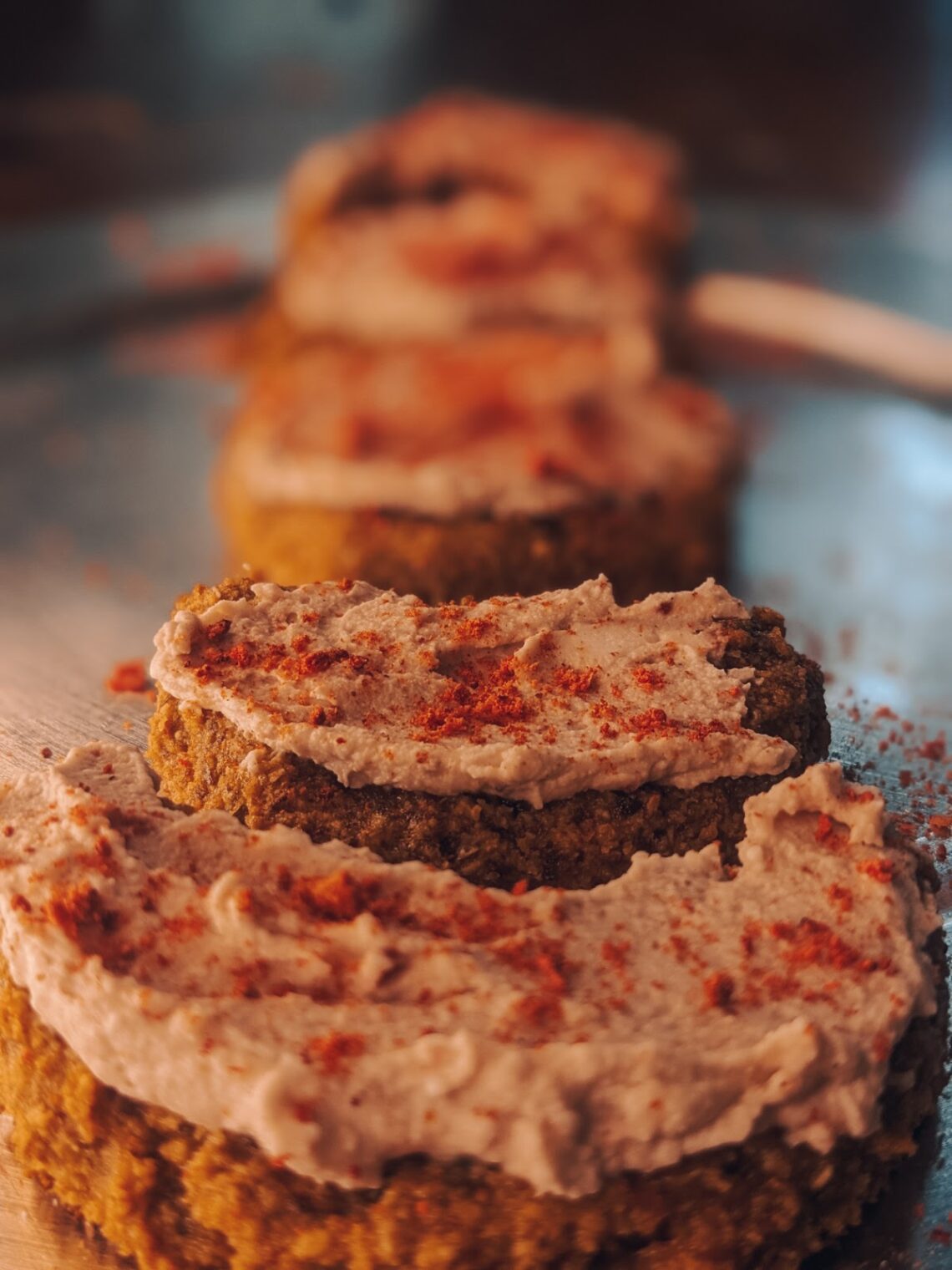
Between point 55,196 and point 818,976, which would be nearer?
point 818,976

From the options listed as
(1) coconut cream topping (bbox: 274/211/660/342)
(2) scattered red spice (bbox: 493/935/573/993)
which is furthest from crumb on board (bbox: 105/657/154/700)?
(1) coconut cream topping (bbox: 274/211/660/342)

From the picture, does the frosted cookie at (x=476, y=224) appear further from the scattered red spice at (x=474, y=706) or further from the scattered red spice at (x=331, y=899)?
the scattered red spice at (x=331, y=899)

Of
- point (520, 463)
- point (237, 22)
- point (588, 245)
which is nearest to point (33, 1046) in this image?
point (520, 463)

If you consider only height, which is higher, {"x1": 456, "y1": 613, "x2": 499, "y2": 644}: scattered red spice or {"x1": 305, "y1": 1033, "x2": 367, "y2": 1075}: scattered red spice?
{"x1": 456, "y1": 613, "x2": 499, "y2": 644}: scattered red spice

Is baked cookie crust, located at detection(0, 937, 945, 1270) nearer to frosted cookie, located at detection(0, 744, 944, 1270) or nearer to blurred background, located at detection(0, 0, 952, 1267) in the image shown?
frosted cookie, located at detection(0, 744, 944, 1270)

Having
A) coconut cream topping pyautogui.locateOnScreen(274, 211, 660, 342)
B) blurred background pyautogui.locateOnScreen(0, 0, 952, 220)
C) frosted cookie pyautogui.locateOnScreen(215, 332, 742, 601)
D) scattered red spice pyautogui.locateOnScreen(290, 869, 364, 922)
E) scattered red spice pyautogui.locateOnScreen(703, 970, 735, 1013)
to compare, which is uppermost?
blurred background pyautogui.locateOnScreen(0, 0, 952, 220)

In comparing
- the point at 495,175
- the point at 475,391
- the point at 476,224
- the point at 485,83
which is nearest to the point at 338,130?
the point at 485,83

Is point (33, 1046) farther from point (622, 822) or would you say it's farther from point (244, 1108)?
point (622, 822)

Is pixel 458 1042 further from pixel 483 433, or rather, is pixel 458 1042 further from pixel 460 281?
pixel 460 281
